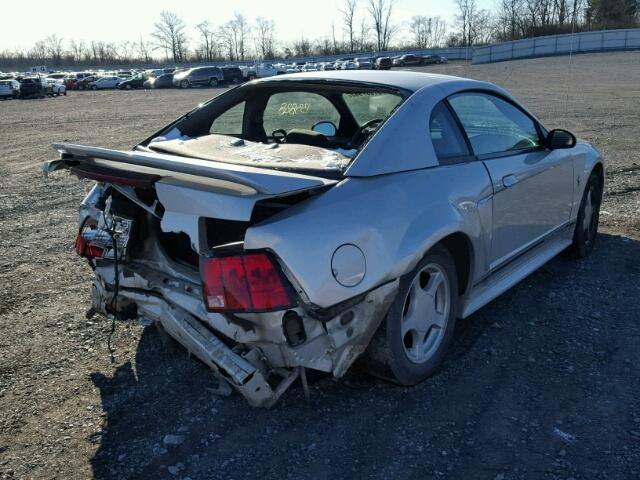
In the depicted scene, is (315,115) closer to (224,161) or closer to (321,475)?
(224,161)

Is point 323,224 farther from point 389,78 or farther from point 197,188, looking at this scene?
point 389,78

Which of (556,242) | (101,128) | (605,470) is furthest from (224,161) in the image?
(101,128)

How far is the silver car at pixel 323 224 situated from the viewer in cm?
251

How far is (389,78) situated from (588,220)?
2.52 meters

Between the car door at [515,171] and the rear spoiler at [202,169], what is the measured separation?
4.27 feet

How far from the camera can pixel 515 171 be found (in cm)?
375

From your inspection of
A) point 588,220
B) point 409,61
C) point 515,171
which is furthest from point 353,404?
point 409,61

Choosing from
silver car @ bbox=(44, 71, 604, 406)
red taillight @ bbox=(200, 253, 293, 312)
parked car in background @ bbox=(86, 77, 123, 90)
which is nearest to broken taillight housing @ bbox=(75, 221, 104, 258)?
silver car @ bbox=(44, 71, 604, 406)

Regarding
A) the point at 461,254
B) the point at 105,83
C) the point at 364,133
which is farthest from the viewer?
the point at 105,83

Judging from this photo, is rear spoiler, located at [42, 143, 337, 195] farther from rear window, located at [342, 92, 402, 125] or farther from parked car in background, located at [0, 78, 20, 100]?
parked car in background, located at [0, 78, 20, 100]

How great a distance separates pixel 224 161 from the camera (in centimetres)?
320

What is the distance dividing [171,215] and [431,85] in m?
1.77

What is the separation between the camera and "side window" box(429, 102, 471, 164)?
330cm

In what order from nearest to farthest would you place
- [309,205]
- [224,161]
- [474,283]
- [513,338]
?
[309,205] → [224,161] → [474,283] → [513,338]
